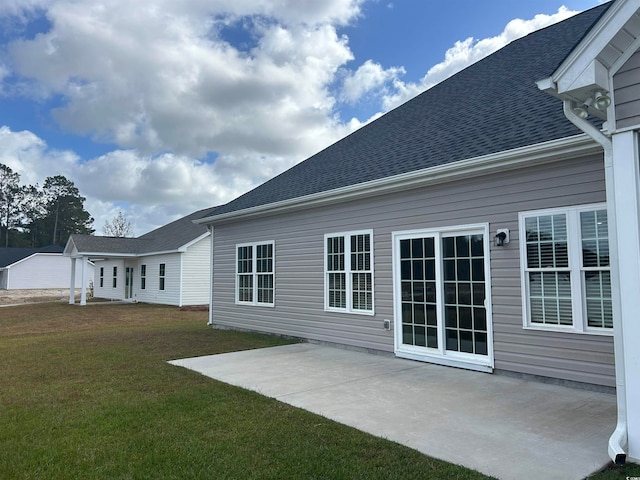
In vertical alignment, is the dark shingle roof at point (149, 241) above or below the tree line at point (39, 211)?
below

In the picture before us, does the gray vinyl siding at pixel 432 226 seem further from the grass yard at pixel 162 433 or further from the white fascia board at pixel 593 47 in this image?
the grass yard at pixel 162 433

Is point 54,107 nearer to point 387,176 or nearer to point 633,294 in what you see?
point 387,176

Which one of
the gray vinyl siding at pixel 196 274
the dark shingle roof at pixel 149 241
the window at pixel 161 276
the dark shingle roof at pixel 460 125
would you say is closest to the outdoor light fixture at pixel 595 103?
the dark shingle roof at pixel 460 125

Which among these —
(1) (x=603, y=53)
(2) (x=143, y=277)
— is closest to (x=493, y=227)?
(1) (x=603, y=53)

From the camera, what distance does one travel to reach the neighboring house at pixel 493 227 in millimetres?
3404

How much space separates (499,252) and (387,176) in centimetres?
233

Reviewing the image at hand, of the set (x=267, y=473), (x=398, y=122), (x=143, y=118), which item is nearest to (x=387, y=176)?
(x=398, y=122)

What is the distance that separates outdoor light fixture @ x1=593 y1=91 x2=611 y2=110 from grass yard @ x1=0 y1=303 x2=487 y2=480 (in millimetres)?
3085

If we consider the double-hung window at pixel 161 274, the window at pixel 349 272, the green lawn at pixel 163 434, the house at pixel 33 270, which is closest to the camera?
the green lawn at pixel 163 434

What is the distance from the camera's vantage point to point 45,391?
17.9ft

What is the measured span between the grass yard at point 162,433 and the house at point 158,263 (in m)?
13.6

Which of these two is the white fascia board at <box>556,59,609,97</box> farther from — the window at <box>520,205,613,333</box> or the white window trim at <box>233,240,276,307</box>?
the white window trim at <box>233,240,276,307</box>

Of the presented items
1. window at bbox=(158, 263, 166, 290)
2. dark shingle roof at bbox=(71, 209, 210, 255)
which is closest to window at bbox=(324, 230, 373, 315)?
dark shingle roof at bbox=(71, 209, 210, 255)

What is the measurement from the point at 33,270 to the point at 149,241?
64.3ft
